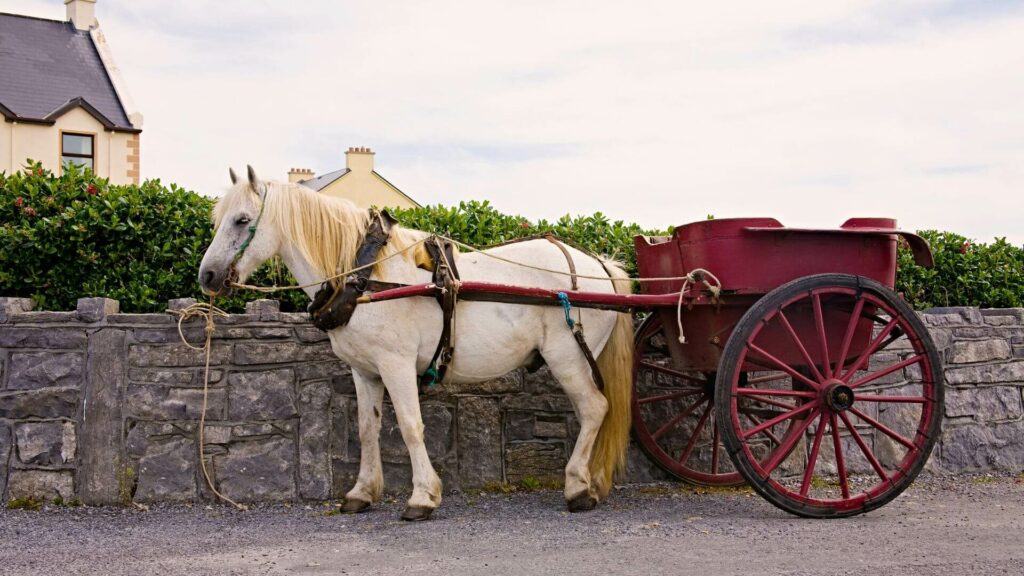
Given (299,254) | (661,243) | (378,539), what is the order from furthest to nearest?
(661,243), (299,254), (378,539)

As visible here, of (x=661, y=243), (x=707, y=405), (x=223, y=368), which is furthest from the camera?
(x=707, y=405)

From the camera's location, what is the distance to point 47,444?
5930mm

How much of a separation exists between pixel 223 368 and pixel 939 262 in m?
6.10

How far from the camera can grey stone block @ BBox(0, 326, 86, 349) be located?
5.96m

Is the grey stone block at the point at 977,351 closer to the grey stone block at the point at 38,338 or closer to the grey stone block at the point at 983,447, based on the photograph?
the grey stone block at the point at 983,447

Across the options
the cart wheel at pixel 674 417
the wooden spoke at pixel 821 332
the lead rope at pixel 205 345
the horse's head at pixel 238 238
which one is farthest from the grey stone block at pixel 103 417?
the wooden spoke at pixel 821 332

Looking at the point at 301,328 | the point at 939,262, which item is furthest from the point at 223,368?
the point at 939,262

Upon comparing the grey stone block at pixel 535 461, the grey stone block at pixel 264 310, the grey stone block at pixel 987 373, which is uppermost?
the grey stone block at pixel 264 310

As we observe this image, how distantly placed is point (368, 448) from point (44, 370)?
224 centimetres

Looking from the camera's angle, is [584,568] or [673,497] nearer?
[584,568]

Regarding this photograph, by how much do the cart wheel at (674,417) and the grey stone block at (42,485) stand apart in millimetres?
3717

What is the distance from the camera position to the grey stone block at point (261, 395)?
19.7 ft

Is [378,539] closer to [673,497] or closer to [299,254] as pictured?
[299,254]

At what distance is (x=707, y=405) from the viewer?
6.41 meters
